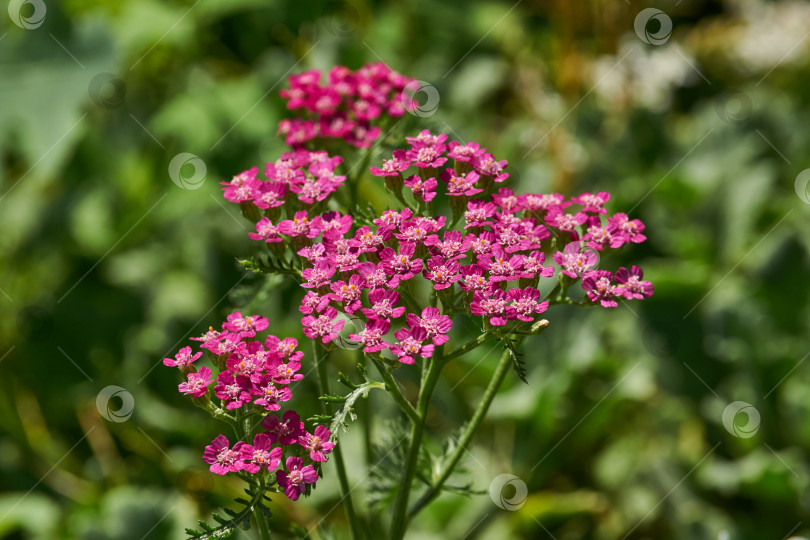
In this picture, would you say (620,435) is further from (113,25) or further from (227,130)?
(113,25)

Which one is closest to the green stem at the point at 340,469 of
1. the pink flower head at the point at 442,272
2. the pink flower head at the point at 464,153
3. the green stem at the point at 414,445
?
the green stem at the point at 414,445

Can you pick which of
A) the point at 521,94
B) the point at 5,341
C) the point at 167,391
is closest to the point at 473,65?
the point at 521,94

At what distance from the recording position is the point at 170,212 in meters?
3.03

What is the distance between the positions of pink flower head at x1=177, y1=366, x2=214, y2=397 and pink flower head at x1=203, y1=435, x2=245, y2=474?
8 cm

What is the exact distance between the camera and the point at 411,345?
42.4 inches

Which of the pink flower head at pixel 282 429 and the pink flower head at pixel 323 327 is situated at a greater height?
the pink flower head at pixel 323 327

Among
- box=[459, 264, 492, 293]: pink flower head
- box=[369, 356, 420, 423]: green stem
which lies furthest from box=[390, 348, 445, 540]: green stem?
box=[459, 264, 492, 293]: pink flower head

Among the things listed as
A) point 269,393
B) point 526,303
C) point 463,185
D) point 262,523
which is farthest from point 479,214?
point 262,523

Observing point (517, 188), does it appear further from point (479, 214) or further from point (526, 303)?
point (526, 303)

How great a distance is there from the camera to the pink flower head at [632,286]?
1216mm

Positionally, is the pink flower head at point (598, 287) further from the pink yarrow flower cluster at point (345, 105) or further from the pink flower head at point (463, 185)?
the pink yarrow flower cluster at point (345, 105)

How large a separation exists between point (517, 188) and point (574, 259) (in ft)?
5.83

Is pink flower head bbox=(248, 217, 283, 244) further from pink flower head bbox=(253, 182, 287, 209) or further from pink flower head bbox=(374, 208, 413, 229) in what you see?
pink flower head bbox=(374, 208, 413, 229)

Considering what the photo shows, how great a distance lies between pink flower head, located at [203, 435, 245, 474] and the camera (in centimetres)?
101
